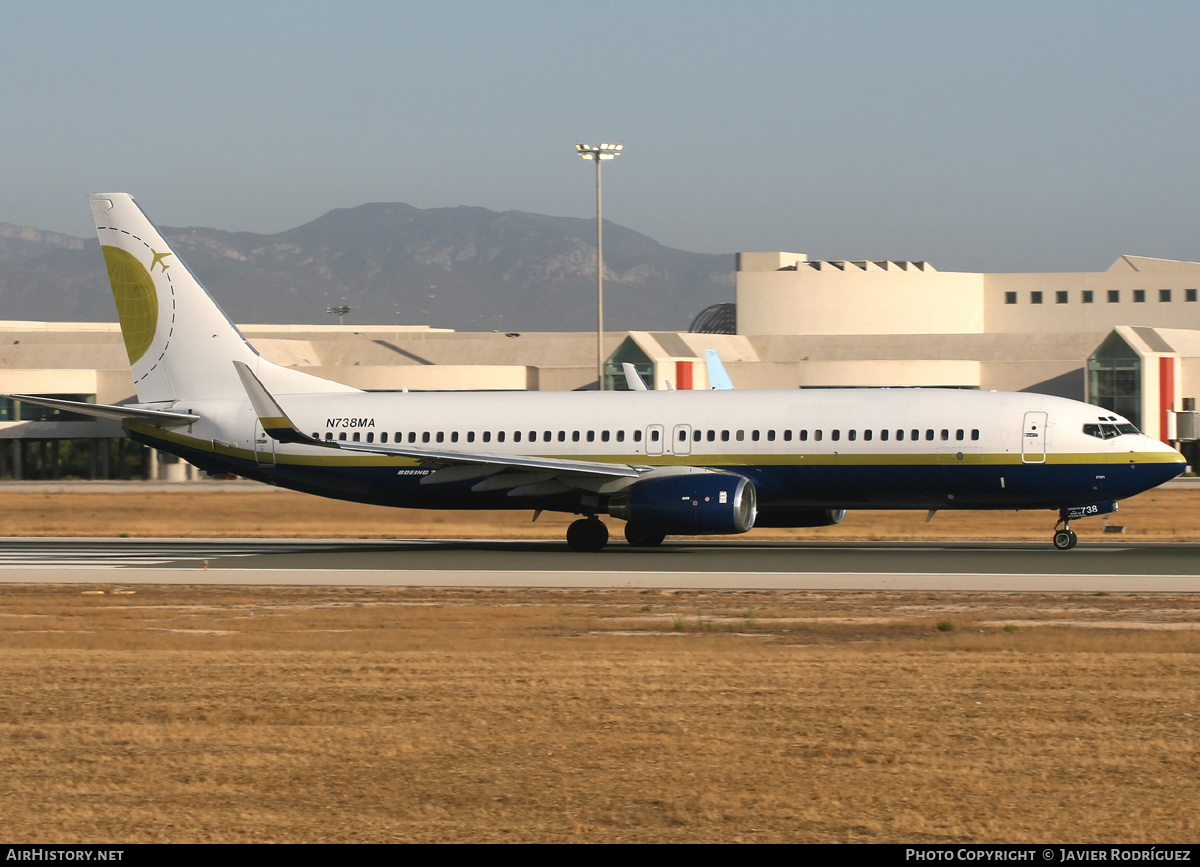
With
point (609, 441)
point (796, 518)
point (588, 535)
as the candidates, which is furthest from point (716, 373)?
point (588, 535)

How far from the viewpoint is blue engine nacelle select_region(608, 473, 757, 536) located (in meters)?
31.5

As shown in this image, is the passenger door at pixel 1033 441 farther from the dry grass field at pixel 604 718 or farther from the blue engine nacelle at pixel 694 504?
the dry grass field at pixel 604 718

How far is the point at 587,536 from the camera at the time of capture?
3384cm

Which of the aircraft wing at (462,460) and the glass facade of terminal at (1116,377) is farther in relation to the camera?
the glass facade of terminal at (1116,377)

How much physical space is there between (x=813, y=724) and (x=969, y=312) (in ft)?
358

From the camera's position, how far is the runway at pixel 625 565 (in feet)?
83.9

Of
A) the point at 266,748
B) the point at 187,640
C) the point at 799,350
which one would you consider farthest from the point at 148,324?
the point at 799,350

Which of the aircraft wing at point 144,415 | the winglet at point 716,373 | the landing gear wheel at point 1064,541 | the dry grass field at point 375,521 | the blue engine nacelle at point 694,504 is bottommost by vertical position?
the dry grass field at point 375,521

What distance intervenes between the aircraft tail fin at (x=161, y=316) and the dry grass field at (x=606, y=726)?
16285mm

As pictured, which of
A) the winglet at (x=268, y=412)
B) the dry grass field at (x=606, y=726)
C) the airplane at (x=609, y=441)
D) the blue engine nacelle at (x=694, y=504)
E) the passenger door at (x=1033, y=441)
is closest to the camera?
the dry grass field at (x=606, y=726)

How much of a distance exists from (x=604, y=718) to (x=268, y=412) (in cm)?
2296

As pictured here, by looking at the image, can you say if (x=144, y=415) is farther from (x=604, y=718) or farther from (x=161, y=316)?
(x=604, y=718)

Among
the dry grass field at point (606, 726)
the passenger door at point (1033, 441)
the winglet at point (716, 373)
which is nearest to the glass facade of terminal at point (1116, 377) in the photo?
the winglet at point (716, 373)
